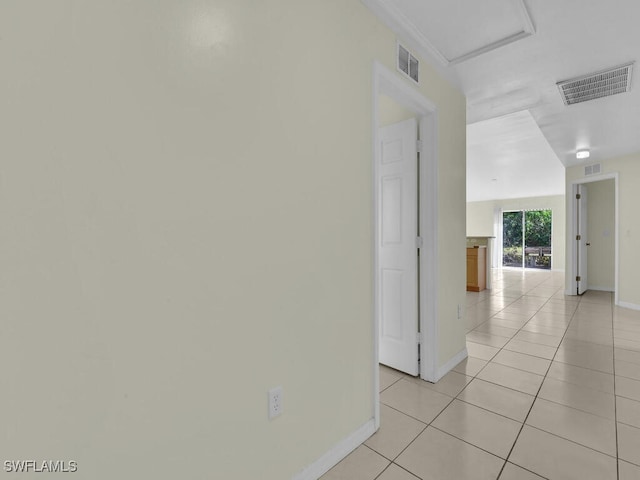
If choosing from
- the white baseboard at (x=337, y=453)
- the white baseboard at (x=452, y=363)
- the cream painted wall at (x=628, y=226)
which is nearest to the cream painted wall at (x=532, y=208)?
the cream painted wall at (x=628, y=226)

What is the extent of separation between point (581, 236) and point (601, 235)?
724 millimetres

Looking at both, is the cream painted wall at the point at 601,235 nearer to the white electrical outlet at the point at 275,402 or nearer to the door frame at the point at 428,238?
the door frame at the point at 428,238

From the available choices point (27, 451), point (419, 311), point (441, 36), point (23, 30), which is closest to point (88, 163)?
point (23, 30)

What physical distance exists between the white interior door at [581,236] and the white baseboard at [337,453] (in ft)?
20.5

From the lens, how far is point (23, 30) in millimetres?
745

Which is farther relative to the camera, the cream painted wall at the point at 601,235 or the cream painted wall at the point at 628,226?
the cream painted wall at the point at 601,235

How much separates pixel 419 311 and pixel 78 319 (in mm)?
2237

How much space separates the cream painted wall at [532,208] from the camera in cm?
988

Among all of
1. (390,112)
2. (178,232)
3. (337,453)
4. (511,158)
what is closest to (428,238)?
(390,112)

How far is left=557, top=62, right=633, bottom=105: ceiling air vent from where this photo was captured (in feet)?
8.02

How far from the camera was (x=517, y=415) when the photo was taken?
1.96 meters

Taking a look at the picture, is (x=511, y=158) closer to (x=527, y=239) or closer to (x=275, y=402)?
(x=275, y=402)

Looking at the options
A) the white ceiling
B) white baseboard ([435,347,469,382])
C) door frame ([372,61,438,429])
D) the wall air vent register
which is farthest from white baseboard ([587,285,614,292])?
the wall air vent register

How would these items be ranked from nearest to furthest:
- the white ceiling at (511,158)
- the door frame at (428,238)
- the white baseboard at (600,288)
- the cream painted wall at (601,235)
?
the door frame at (428,238) → the white ceiling at (511,158) → the cream painted wall at (601,235) → the white baseboard at (600,288)
